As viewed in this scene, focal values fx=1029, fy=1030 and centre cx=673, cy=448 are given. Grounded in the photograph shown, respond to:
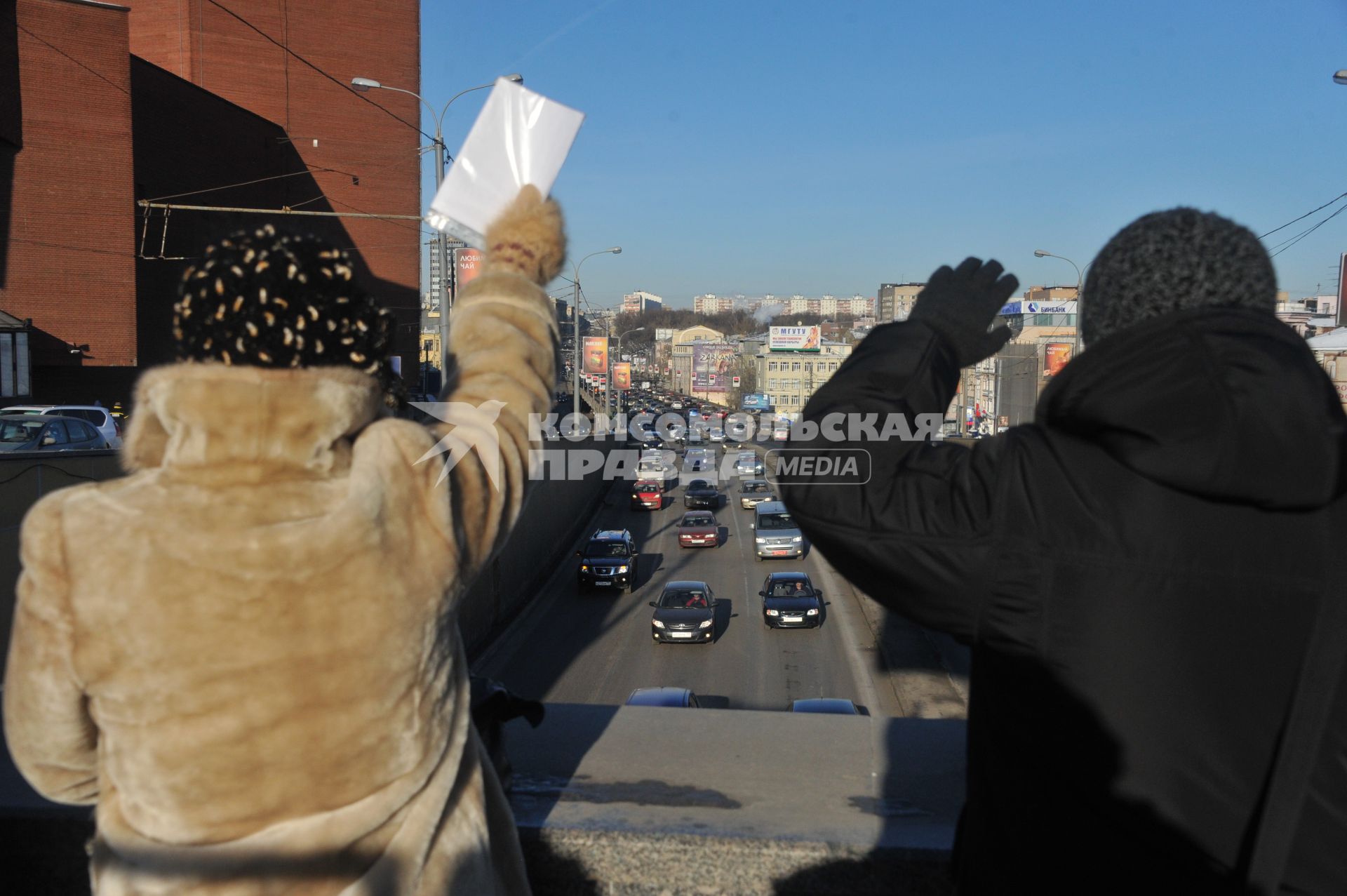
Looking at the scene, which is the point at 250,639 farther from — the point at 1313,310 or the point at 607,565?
the point at 1313,310

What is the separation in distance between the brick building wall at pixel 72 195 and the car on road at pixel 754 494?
76.3 ft

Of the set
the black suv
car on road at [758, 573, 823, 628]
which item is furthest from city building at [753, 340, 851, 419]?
car on road at [758, 573, 823, 628]

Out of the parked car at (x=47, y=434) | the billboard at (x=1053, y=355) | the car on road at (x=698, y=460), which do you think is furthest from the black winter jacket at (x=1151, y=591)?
the car on road at (x=698, y=460)

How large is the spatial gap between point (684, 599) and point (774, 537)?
9.57 m

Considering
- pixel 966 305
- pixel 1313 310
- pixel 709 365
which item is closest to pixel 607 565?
pixel 966 305

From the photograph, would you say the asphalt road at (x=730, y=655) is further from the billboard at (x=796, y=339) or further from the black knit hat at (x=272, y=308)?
the billboard at (x=796, y=339)

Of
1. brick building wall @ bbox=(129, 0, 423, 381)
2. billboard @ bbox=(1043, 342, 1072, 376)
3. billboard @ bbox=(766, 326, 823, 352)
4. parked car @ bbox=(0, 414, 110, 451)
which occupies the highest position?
brick building wall @ bbox=(129, 0, 423, 381)

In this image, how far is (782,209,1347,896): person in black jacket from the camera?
1.19 m

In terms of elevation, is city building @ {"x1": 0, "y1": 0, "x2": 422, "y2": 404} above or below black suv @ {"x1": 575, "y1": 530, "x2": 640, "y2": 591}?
above

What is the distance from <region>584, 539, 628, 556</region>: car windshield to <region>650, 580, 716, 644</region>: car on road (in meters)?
4.07

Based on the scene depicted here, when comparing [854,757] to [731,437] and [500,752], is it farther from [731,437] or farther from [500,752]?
[731,437]

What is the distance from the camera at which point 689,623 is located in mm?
22812

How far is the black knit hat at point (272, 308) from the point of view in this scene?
5.48 ft

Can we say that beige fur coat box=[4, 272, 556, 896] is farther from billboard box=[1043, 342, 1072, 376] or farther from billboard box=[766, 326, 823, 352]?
billboard box=[766, 326, 823, 352]
